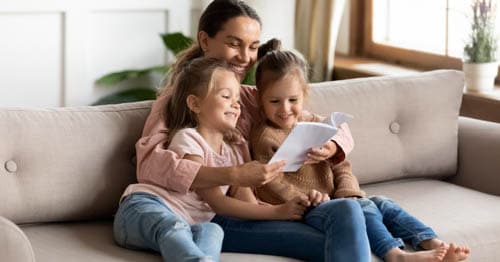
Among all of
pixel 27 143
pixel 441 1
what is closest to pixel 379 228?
pixel 27 143

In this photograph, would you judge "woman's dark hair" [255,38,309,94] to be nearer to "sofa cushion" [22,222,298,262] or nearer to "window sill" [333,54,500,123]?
"sofa cushion" [22,222,298,262]

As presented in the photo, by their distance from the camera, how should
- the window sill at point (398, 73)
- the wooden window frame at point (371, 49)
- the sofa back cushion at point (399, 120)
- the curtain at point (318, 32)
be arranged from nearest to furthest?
1. the sofa back cushion at point (399, 120)
2. the window sill at point (398, 73)
3. the wooden window frame at point (371, 49)
4. the curtain at point (318, 32)

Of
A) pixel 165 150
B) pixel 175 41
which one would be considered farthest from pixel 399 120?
pixel 175 41

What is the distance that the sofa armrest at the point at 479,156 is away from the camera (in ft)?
10.4

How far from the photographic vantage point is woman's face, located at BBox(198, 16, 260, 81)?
2.83 m

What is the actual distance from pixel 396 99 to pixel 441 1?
4.45ft

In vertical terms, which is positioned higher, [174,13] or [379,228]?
[174,13]

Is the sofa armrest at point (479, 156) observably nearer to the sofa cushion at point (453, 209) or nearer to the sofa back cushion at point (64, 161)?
the sofa cushion at point (453, 209)

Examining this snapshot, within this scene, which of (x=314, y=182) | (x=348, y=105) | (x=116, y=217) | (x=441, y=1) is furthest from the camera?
(x=441, y=1)

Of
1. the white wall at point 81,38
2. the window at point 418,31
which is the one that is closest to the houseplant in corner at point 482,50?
the window at point 418,31

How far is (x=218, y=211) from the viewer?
2.60 meters

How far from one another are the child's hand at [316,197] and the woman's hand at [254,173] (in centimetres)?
15

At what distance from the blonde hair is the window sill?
57.6 inches

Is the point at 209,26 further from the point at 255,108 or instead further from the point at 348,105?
the point at 348,105
